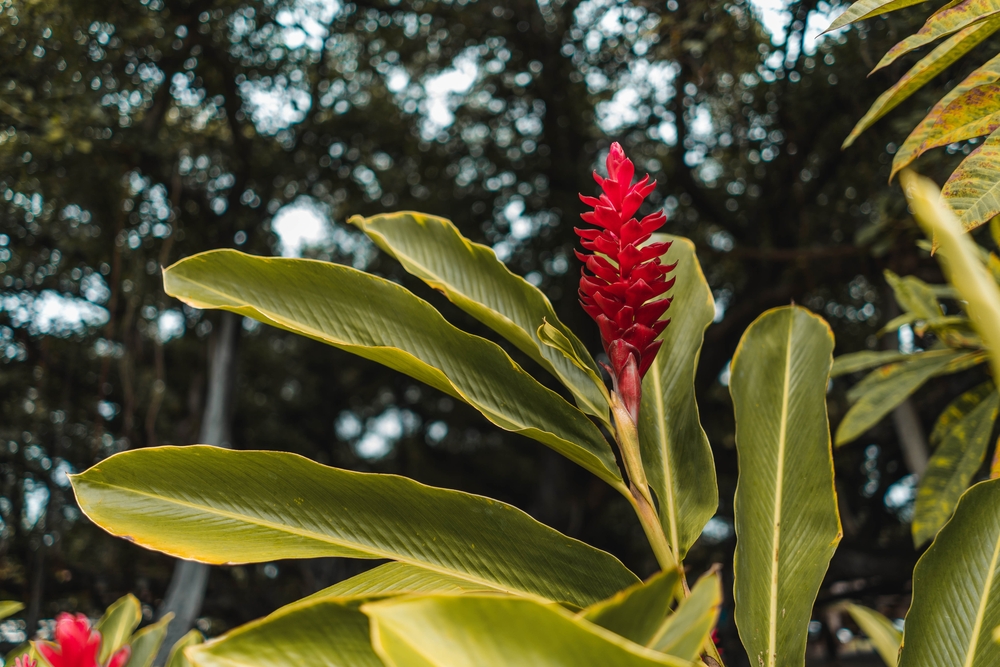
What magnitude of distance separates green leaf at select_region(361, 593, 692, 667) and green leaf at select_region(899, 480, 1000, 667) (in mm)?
361

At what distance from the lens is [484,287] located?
0.67 meters

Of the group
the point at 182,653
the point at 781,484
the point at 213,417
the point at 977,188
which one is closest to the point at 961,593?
the point at 781,484

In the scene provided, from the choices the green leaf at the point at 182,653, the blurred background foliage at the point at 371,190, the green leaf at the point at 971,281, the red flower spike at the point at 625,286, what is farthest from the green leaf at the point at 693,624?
the blurred background foliage at the point at 371,190

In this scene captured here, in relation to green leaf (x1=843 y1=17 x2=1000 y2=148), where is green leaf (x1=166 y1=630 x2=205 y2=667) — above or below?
below

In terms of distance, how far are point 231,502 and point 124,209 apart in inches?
162

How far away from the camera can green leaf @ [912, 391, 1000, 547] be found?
1.42 metres

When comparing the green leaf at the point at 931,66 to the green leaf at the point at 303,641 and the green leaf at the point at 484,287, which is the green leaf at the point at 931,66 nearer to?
the green leaf at the point at 484,287

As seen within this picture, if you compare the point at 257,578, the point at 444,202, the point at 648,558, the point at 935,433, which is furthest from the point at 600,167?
the point at 257,578

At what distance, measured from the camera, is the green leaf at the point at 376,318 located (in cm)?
58

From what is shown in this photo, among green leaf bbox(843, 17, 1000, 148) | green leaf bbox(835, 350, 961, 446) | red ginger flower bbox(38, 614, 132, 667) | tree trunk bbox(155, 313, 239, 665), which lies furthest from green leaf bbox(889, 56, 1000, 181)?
tree trunk bbox(155, 313, 239, 665)

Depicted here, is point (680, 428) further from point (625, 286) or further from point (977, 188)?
point (977, 188)

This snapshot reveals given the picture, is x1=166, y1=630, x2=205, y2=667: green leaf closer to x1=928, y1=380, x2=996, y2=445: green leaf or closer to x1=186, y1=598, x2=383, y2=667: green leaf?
x1=186, y1=598, x2=383, y2=667: green leaf

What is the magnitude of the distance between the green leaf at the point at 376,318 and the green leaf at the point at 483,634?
11.2 inches

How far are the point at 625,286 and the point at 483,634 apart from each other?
1.07 ft
